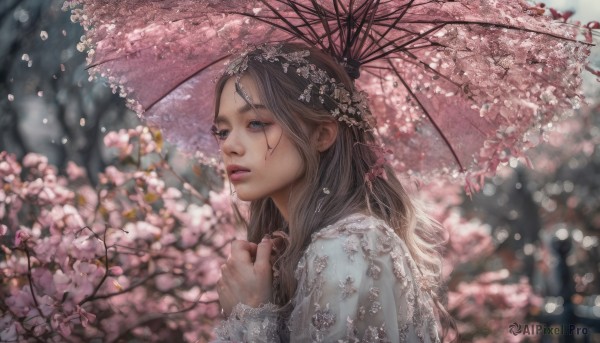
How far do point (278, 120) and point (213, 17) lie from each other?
1.71ft

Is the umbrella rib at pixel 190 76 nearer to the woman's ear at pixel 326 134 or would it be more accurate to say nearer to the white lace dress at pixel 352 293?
the woman's ear at pixel 326 134

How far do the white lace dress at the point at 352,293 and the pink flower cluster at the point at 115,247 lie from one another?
167 cm

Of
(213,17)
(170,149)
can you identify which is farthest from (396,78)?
(170,149)

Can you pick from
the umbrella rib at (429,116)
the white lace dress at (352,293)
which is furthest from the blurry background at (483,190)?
the white lace dress at (352,293)

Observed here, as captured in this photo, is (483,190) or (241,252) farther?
(483,190)

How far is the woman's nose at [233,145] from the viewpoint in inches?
93.7

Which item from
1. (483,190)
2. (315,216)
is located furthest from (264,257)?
(483,190)

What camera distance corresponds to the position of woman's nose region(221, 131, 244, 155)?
238 centimetres

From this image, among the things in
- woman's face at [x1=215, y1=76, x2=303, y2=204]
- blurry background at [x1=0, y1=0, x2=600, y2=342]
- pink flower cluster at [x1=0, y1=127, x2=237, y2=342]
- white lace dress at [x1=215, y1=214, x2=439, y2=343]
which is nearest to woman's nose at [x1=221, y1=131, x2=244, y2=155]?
woman's face at [x1=215, y1=76, x2=303, y2=204]

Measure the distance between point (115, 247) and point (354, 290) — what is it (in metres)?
2.16

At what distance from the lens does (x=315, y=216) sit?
237 centimetres

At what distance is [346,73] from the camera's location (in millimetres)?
2609

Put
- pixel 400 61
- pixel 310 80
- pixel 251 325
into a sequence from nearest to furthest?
pixel 251 325 → pixel 310 80 → pixel 400 61

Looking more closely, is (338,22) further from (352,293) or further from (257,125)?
(352,293)
